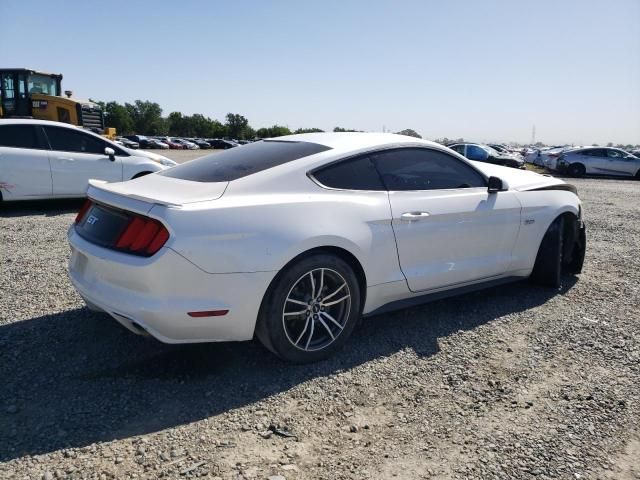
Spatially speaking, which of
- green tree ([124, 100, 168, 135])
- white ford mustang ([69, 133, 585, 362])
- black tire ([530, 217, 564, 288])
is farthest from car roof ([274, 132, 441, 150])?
green tree ([124, 100, 168, 135])

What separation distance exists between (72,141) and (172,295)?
22.9 feet

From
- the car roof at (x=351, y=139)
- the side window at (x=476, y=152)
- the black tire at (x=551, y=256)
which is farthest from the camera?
the side window at (x=476, y=152)

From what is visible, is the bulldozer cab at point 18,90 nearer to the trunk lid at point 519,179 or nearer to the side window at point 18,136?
the side window at point 18,136

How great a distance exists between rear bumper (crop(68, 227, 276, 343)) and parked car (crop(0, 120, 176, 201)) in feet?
19.7

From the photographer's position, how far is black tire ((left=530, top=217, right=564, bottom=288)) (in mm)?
4664

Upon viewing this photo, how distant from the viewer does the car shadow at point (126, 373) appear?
2.56 meters

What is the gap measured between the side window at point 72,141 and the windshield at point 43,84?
1035 cm

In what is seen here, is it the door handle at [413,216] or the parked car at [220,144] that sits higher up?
the parked car at [220,144]

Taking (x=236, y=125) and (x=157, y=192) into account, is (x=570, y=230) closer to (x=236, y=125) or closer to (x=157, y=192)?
(x=157, y=192)

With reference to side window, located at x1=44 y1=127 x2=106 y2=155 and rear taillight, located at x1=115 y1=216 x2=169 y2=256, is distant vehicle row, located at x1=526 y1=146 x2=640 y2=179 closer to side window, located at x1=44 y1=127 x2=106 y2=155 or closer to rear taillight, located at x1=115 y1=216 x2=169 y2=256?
side window, located at x1=44 y1=127 x2=106 y2=155

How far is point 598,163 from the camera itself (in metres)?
22.5

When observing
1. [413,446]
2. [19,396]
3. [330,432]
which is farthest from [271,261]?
[19,396]

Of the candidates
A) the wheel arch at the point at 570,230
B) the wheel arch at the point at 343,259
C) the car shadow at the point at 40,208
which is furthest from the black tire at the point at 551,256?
the car shadow at the point at 40,208

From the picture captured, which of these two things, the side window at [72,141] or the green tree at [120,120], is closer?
the side window at [72,141]
